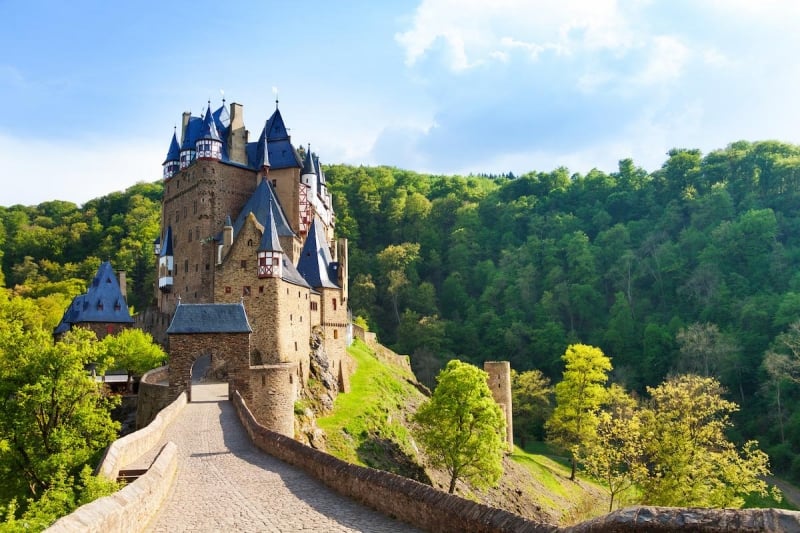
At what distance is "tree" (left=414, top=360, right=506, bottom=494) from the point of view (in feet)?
124

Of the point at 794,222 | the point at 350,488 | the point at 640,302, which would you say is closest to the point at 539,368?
the point at 640,302

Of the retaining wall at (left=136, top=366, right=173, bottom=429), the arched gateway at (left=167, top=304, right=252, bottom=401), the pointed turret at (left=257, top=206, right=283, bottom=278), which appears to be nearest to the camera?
the retaining wall at (left=136, top=366, right=173, bottom=429)

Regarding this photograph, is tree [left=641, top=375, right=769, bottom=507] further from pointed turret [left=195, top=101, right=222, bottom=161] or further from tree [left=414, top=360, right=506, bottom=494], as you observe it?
pointed turret [left=195, top=101, right=222, bottom=161]

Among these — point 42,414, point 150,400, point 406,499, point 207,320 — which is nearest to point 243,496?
point 406,499

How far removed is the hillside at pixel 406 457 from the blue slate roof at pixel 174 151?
2092 cm

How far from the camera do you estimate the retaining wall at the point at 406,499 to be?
31.7 feet

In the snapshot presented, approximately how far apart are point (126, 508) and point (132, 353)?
1261 inches

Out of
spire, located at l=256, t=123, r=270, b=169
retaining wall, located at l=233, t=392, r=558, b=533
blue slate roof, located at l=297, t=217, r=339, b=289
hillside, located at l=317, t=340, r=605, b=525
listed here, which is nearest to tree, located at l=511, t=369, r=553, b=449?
hillside, located at l=317, t=340, r=605, b=525

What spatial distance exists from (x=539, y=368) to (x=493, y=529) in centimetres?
7067

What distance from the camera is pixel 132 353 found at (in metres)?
40.4

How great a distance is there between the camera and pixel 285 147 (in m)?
51.0

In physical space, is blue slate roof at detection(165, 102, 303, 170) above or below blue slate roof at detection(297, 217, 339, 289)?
above

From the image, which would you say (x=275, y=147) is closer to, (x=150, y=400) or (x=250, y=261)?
(x=250, y=261)

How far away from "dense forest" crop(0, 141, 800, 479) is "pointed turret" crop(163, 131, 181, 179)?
30.2m
